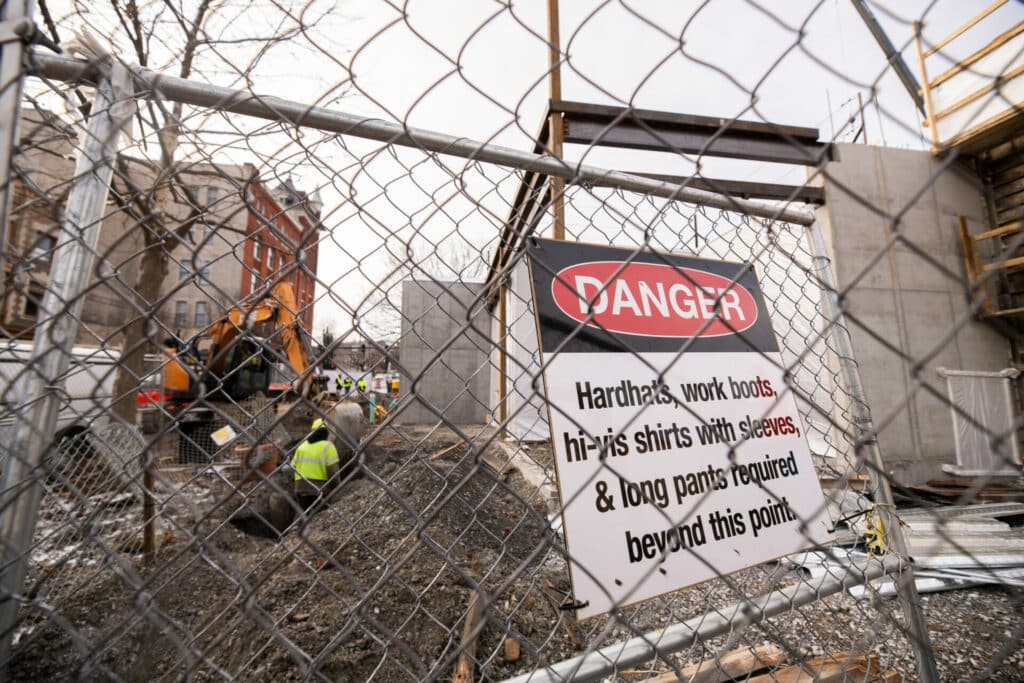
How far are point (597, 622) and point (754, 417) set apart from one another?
204 centimetres

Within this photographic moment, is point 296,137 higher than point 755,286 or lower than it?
higher

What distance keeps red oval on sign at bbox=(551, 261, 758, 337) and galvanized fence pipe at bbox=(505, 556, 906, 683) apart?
2.63 ft

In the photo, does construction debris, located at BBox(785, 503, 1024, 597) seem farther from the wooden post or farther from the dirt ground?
the wooden post

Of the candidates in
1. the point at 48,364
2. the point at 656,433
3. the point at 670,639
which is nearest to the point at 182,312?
the point at 48,364

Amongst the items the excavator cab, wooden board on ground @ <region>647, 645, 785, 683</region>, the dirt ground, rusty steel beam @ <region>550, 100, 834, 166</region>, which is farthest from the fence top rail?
the excavator cab

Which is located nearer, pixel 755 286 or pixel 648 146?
pixel 755 286

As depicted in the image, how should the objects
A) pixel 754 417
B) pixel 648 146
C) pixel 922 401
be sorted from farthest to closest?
pixel 922 401, pixel 648 146, pixel 754 417

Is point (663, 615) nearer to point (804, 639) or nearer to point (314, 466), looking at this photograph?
point (804, 639)

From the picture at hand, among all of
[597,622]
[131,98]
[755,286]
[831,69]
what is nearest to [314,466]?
[597,622]

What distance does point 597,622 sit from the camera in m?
2.69

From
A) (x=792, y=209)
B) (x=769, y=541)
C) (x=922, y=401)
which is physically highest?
(x=792, y=209)

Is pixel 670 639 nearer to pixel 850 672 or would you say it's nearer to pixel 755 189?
pixel 850 672

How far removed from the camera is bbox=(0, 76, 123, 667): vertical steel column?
0.86m

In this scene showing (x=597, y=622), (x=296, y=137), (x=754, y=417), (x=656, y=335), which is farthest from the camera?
(x=597, y=622)
